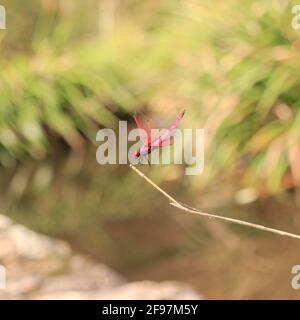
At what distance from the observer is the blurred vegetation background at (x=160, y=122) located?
10.5 feet

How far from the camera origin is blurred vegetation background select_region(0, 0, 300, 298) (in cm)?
320

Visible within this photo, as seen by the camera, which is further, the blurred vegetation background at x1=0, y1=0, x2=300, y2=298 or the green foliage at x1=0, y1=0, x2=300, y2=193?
the green foliage at x1=0, y1=0, x2=300, y2=193

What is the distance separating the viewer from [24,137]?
4.20 m

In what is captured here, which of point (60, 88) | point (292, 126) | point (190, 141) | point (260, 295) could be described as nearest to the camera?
point (260, 295)

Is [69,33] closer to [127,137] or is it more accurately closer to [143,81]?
[143,81]

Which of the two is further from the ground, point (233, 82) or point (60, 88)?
point (60, 88)

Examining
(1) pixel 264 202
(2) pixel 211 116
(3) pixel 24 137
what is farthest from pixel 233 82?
(3) pixel 24 137

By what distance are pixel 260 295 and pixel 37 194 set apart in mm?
1546

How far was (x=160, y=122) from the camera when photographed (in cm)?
406

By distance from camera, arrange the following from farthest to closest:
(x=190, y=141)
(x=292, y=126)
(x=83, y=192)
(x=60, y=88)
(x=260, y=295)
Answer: (x=60, y=88) < (x=83, y=192) < (x=190, y=141) < (x=292, y=126) < (x=260, y=295)

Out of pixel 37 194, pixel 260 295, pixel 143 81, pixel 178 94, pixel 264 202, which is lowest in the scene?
pixel 260 295

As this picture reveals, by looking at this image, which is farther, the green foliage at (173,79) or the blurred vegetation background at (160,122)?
the green foliage at (173,79)

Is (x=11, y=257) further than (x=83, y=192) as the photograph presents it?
No

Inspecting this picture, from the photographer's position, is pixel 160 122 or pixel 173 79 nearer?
pixel 173 79
